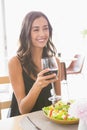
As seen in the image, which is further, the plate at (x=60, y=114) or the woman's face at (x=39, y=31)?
the woman's face at (x=39, y=31)

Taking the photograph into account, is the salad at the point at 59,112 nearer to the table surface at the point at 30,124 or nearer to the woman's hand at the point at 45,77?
the table surface at the point at 30,124

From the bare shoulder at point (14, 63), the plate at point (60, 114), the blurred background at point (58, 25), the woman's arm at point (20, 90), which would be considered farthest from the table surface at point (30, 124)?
the blurred background at point (58, 25)

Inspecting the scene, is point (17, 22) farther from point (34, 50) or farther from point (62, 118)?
point (62, 118)

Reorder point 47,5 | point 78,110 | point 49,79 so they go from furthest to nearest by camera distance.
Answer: point 47,5
point 49,79
point 78,110

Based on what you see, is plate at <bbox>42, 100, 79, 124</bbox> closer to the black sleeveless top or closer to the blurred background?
the black sleeveless top

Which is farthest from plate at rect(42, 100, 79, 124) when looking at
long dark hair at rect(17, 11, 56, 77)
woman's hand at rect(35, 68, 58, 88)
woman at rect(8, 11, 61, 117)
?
long dark hair at rect(17, 11, 56, 77)

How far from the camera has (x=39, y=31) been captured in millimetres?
1575

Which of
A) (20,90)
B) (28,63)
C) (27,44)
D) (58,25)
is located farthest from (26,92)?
(58,25)

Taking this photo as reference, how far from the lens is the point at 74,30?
18.7 feet

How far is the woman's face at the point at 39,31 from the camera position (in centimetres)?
157

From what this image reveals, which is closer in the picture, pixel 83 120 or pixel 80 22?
pixel 83 120

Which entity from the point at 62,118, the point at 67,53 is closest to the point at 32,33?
the point at 62,118

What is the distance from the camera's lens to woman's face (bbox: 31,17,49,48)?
1.57m

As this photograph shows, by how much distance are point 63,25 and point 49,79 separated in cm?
440
